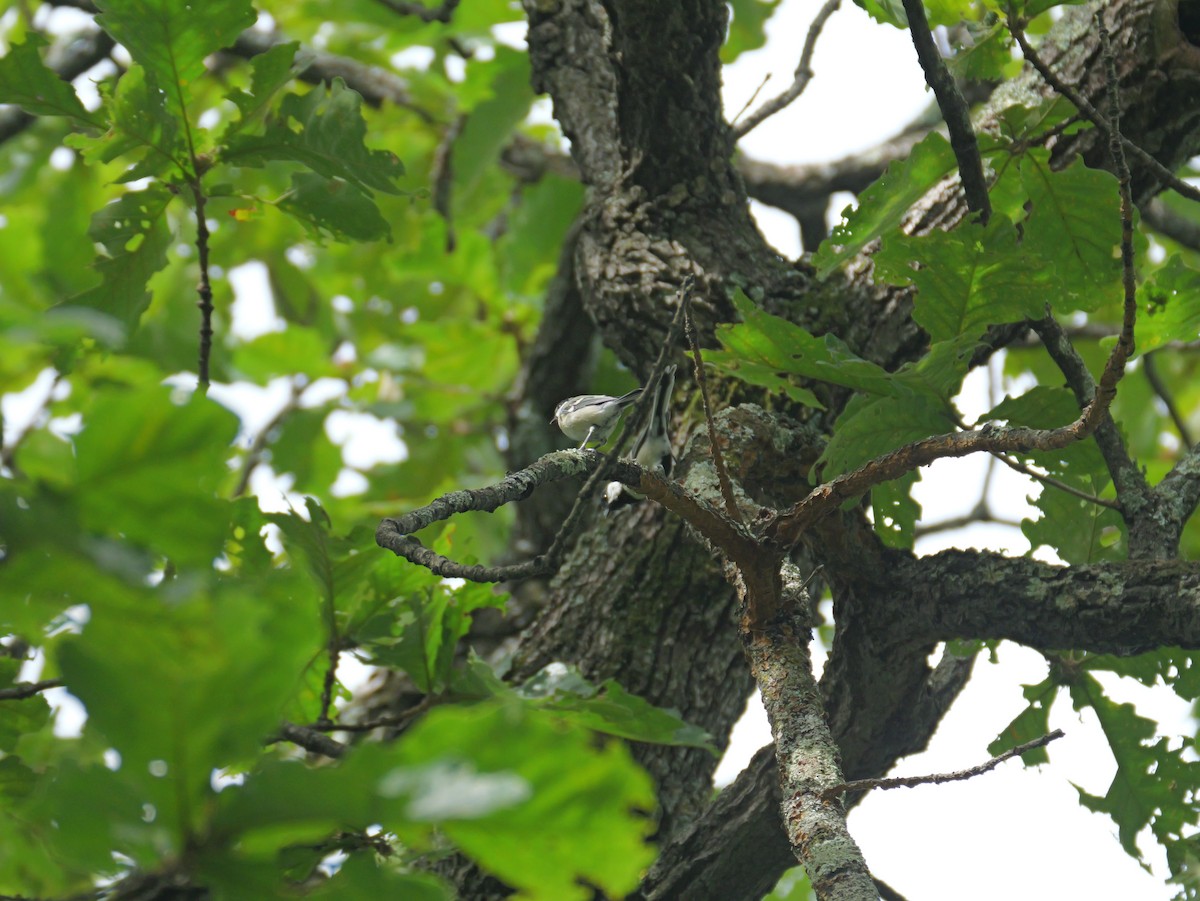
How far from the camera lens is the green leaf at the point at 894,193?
7.52 feet

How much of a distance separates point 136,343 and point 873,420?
12.7ft

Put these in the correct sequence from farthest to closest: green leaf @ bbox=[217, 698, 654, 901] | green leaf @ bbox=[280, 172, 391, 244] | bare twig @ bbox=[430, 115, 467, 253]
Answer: bare twig @ bbox=[430, 115, 467, 253] < green leaf @ bbox=[280, 172, 391, 244] < green leaf @ bbox=[217, 698, 654, 901]

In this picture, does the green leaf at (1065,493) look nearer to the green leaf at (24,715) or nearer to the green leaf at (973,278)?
the green leaf at (973,278)

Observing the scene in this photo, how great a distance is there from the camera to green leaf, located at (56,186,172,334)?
2594mm

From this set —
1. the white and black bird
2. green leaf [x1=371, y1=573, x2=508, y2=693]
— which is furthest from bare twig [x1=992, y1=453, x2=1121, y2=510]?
green leaf [x1=371, y1=573, x2=508, y2=693]

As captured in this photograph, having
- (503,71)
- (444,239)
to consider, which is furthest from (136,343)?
(503,71)

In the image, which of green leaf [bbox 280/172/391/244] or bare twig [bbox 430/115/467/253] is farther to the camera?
bare twig [bbox 430/115/467/253]

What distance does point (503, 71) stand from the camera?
14.2 feet

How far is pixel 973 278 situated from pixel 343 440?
4247 mm

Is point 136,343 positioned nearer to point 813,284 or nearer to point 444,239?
point 444,239

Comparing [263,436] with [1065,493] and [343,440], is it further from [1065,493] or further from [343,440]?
[1065,493]

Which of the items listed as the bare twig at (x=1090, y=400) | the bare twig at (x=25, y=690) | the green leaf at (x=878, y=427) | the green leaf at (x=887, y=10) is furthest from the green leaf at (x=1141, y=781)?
the bare twig at (x=25, y=690)

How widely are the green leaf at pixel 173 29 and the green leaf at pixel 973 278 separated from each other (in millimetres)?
1551

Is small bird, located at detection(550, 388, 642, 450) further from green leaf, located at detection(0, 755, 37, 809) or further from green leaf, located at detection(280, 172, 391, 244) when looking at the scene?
green leaf, located at detection(0, 755, 37, 809)
